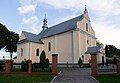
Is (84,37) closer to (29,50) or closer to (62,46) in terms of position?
(62,46)

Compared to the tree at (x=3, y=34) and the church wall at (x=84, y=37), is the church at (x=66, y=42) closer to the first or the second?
the church wall at (x=84, y=37)

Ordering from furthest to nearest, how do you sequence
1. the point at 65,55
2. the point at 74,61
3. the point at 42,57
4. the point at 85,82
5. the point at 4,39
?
1. the point at 4,39
2. the point at 65,55
3. the point at 74,61
4. the point at 42,57
5. the point at 85,82

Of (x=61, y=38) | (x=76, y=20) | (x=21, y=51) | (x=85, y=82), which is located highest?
(x=76, y=20)

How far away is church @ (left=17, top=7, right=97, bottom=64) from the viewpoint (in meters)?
34.5

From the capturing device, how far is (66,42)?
3619 centimetres

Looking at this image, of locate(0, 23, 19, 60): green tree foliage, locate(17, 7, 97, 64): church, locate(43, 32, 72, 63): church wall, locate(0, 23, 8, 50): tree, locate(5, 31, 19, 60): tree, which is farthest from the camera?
locate(5, 31, 19, 60): tree

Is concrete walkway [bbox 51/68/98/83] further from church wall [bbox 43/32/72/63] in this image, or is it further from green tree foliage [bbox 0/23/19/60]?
green tree foliage [bbox 0/23/19/60]

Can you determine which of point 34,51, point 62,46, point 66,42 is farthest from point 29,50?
point 66,42

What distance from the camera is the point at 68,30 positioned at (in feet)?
117

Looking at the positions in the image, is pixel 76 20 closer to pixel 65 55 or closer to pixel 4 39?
pixel 65 55

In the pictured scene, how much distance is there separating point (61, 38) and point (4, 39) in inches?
767

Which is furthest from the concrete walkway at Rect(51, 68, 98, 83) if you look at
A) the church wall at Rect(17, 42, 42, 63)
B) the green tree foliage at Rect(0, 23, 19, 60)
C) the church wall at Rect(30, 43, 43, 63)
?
the green tree foliage at Rect(0, 23, 19, 60)

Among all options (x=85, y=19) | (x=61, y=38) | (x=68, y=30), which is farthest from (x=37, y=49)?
(x=85, y=19)

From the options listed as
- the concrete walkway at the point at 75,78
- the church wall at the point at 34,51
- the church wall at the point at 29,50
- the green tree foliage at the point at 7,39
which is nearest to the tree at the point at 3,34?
the green tree foliage at the point at 7,39
